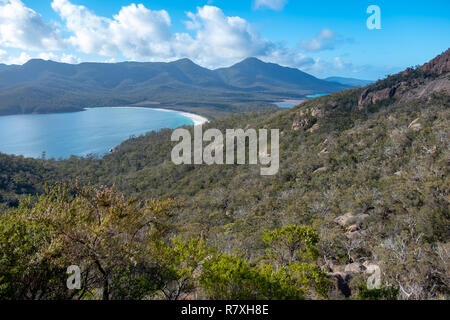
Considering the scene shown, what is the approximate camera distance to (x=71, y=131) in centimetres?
13388

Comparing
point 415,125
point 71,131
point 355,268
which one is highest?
point 71,131

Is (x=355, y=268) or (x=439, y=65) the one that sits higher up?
(x=439, y=65)

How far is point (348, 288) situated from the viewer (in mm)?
8883

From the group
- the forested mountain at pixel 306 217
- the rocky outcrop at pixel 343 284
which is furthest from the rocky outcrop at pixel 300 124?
the rocky outcrop at pixel 343 284

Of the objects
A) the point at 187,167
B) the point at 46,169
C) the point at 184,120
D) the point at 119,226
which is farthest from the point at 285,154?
the point at 184,120

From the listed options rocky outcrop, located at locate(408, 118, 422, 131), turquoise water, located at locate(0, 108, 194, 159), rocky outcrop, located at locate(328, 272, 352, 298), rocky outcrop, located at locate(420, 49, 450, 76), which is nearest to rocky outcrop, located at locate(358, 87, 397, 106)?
rocky outcrop, located at locate(420, 49, 450, 76)

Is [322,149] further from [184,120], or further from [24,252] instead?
[184,120]

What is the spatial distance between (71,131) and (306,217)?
146918 mm

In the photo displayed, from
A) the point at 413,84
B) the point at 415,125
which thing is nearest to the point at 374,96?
the point at 413,84

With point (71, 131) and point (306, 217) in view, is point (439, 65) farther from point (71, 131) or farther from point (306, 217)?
point (71, 131)

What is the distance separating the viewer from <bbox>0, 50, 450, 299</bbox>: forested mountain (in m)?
7.28

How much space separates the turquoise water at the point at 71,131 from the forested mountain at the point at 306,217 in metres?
62.4

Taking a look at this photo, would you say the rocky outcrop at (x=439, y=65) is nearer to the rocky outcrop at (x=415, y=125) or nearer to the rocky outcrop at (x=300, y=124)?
the rocky outcrop at (x=415, y=125)

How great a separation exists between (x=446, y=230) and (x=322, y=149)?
23.3 m
